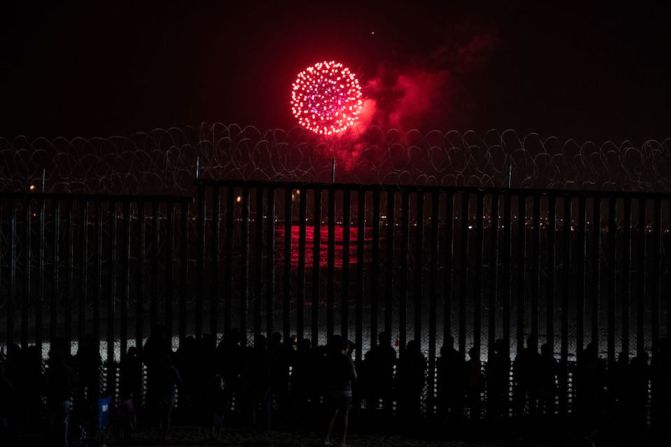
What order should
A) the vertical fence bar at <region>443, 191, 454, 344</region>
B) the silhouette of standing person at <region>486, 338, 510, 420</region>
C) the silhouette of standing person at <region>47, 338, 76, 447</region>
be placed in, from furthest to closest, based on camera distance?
the vertical fence bar at <region>443, 191, 454, 344</region>
the silhouette of standing person at <region>486, 338, 510, 420</region>
the silhouette of standing person at <region>47, 338, 76, 447</region>

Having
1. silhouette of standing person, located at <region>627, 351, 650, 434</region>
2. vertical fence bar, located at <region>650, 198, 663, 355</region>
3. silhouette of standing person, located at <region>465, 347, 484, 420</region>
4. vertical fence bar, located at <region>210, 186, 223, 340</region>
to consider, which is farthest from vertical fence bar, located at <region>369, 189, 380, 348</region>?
vertical fence bar, located at <region>650, 198, 663, 355</region>

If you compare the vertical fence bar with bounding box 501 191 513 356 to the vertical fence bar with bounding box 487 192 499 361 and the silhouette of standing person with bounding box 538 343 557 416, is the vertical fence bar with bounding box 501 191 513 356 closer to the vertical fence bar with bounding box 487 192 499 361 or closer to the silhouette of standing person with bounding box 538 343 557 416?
the vertical fence bar with bounding box 487 192 499 361

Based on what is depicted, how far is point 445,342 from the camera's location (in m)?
11.3

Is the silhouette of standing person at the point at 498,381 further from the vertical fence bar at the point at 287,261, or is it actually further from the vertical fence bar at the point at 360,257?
the vertical fence bar at the point at 287,261

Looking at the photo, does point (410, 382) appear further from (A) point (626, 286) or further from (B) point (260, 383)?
(A) point (626, 286)

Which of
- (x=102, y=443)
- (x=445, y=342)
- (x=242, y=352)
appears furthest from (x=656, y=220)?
(x=102, y=443)

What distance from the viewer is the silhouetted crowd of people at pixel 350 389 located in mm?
10875

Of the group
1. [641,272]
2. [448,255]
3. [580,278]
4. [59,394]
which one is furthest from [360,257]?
[59,394]

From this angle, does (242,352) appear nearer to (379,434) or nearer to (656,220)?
(379,434)

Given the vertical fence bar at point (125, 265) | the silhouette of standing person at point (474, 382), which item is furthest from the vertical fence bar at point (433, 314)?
the vertical fence bar at point (125, 265)

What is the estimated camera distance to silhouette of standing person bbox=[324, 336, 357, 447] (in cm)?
1039

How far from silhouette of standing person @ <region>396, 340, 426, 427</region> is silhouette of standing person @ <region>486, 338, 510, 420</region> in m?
0.95

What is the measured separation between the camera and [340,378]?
10.4 metres

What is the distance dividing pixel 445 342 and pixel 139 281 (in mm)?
4659
